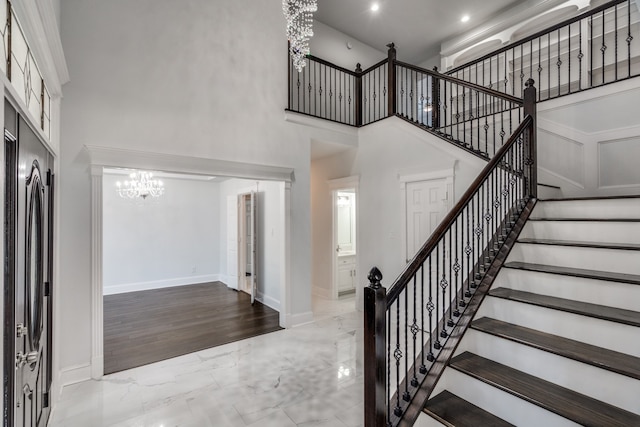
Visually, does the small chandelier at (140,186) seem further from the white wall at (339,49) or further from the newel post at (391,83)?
the newel post at (391,83)

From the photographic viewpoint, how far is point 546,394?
1624mm

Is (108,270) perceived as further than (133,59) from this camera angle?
Yes

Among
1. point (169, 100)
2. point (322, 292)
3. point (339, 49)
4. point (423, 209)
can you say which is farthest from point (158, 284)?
point (339, 49)

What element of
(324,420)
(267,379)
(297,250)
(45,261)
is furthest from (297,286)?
(45,261)

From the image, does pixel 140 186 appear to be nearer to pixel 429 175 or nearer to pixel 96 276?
pixel 96 276

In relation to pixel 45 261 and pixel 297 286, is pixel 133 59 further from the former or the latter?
pixel 297 286

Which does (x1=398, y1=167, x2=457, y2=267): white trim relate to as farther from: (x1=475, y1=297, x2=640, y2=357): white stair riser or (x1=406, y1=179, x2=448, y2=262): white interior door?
(x1=475, y1=297, x2=640, y2=357): white stair riser

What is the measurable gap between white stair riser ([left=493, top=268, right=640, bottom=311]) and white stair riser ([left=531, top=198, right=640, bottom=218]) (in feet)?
3.09

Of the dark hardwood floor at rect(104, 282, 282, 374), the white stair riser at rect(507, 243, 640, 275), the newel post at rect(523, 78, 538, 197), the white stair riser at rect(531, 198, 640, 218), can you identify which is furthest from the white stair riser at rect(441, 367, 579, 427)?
the dark hardwood floor at rect(104, 282, 282, 374)

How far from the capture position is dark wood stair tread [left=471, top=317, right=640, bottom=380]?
1.53 meters

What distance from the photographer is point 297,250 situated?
4473 millimetres

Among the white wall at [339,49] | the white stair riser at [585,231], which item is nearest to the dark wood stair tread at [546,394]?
the white stair riser at [585,231]

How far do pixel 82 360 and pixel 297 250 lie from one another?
2696mm

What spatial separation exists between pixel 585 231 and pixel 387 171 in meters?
2.65
